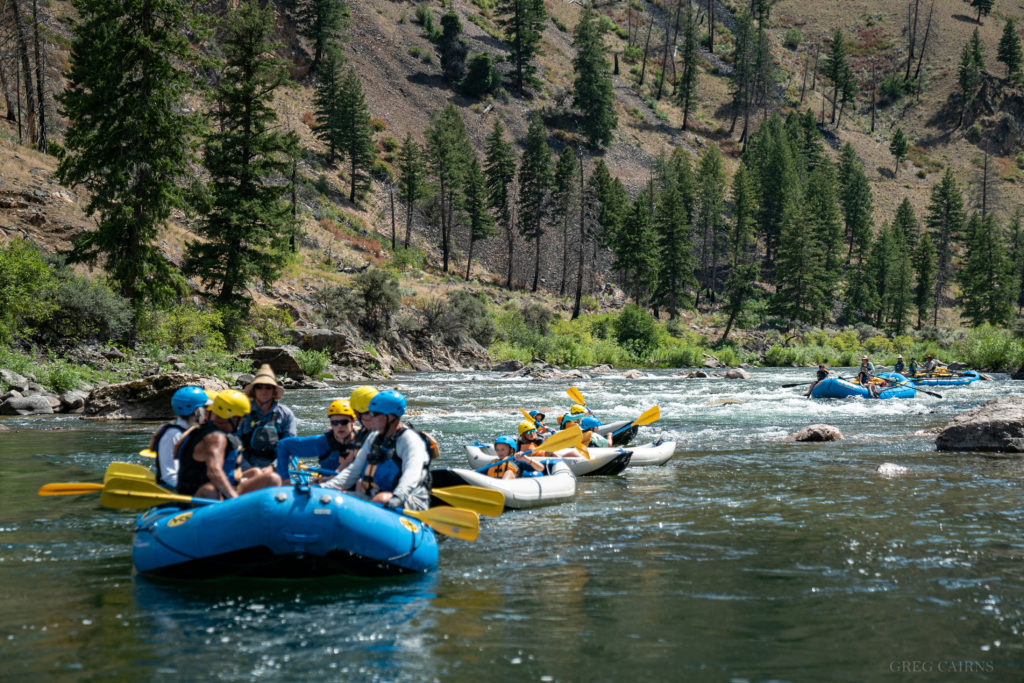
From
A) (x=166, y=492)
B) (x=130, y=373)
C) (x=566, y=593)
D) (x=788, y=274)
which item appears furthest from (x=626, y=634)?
(x=788, y=274)

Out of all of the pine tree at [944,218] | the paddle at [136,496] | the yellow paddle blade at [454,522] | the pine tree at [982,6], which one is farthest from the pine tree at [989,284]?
the pine tree at [982,6]

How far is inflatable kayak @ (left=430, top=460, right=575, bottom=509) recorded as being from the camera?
873 cm

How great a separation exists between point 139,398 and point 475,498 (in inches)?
481

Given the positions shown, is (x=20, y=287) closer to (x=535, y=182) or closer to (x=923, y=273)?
(x=535, y=182)

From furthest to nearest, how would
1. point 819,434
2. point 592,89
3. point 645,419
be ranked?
point 592,89, point 819,434, point 645,419

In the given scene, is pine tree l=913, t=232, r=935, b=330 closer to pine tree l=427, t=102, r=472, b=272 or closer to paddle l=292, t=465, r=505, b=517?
pine tree l=427, t=102, r=472, b=272

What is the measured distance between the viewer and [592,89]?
76438 millimetres

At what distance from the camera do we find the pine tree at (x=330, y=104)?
184 feet

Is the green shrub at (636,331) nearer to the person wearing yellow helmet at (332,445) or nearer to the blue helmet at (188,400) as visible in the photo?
the person wearing yellow helmet at (332,445)

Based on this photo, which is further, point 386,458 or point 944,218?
point 944,218

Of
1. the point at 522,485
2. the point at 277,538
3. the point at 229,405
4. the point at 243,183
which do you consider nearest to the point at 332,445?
the point at 229,405

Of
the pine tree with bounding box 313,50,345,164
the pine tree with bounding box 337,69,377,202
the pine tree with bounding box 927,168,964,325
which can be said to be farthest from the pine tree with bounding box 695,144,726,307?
the pine tree with bounding box 313,50,345,164

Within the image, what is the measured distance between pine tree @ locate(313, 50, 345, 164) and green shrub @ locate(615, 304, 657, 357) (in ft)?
84.2

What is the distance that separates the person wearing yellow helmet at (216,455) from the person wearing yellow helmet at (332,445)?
0.65 metres
